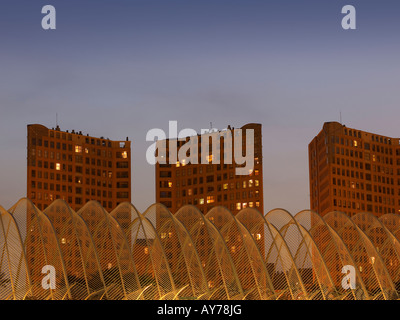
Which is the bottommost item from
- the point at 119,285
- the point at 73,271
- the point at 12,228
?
the point at 73,271
